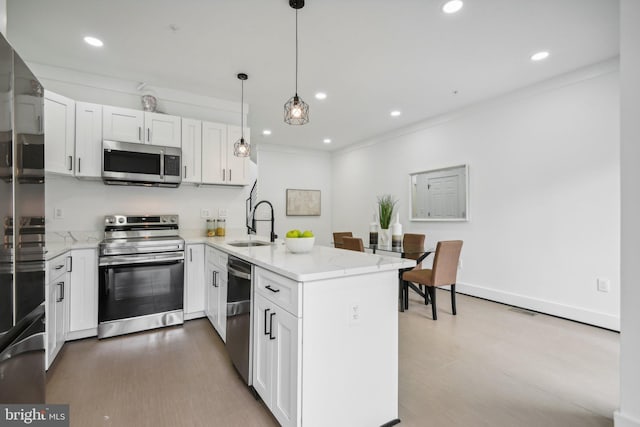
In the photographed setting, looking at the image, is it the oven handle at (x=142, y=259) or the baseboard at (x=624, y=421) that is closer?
the baseboard at (x=624, y=421)

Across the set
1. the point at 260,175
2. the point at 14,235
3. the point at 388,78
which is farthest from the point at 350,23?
the point at 260,175

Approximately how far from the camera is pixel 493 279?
4039mm

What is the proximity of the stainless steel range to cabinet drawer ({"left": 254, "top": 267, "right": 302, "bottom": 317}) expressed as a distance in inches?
66.8

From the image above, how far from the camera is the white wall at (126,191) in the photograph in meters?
3.19

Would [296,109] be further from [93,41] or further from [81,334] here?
[81,334]

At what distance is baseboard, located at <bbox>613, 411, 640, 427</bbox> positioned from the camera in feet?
4.81

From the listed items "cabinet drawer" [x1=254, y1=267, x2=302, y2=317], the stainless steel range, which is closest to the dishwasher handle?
"cabinet drawer" [x1=254, y1=267, x2=302, y2=317]

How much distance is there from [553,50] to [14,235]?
4.17 metres

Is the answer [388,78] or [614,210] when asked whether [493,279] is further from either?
[388,78]

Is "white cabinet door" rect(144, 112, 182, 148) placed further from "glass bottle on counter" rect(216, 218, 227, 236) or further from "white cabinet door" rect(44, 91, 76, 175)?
"glass bottle on counter" rect(216, 218, 227, 236)

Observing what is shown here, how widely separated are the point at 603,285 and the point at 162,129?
509 cm

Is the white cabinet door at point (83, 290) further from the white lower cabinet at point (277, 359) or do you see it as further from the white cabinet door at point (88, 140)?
the white lower cabinet at point (277, 359)

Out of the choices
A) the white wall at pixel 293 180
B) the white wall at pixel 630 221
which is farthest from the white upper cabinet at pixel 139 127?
the white wall at pixel 630 221

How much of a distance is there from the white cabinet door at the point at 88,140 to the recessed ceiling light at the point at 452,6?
342cm
